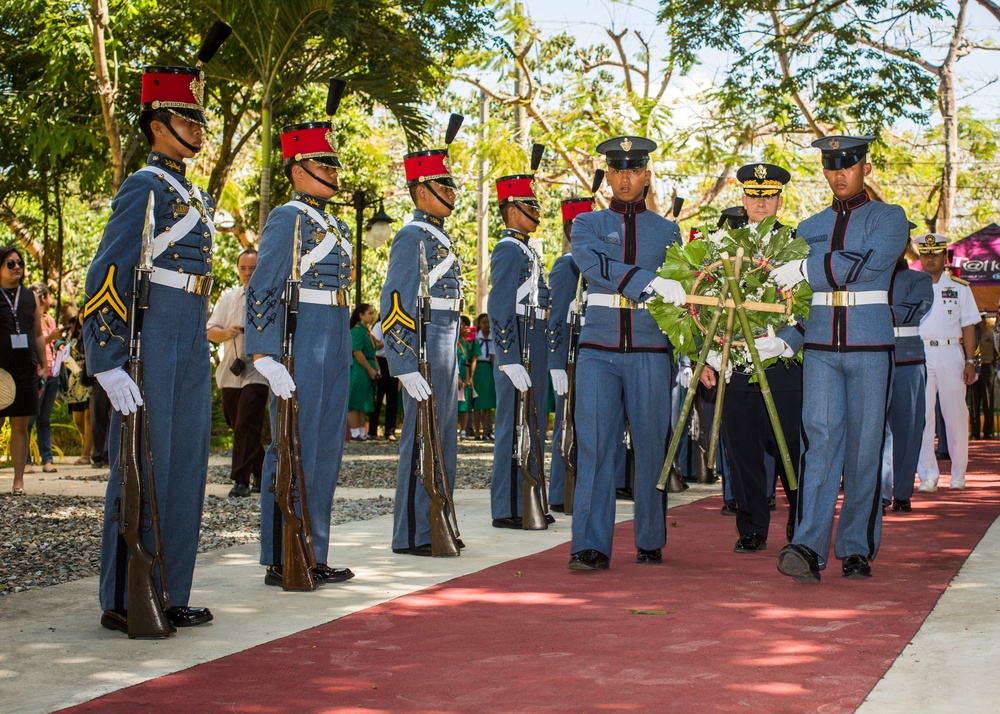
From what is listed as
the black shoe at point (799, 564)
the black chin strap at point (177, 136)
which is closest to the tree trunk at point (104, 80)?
the black chin strap at point (177, 136)

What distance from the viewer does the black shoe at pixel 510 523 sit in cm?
846

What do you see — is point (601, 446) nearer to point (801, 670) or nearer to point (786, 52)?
point (801, 670)

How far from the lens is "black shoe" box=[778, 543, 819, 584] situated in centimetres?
616

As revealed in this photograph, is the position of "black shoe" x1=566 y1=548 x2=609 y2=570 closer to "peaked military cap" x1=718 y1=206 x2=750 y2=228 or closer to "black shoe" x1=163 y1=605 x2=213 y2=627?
"black shoe" x1=163 y1=605 x2=213 y2=627

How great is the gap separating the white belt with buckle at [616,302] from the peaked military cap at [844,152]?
1.23 m

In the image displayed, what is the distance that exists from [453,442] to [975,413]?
13343mm

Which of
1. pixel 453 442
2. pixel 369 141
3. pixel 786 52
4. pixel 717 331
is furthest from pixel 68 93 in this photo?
pixel 717 331

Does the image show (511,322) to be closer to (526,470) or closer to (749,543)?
(526,470)

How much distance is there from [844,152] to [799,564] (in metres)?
2.14

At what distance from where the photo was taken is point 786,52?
55.5ft

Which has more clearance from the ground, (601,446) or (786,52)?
(786,52)

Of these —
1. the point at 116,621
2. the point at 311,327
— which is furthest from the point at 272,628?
the point at 311,327

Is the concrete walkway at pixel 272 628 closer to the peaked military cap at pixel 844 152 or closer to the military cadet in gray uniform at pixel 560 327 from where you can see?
the military cadet in gray uniform at pixel 560 327

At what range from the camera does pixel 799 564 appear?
616 cm
